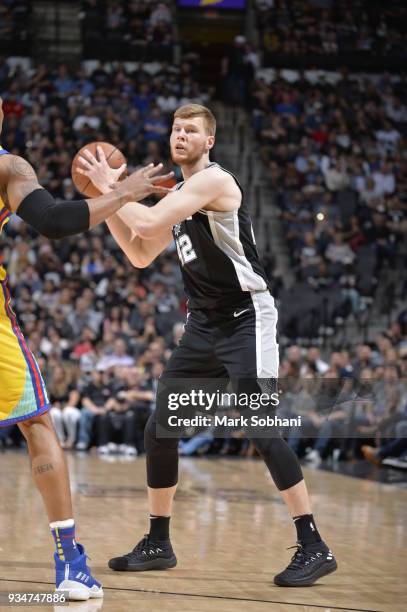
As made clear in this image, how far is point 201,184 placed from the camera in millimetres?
4211

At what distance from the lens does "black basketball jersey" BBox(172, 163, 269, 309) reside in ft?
14.3

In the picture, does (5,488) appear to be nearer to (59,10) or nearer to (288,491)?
(288,491)

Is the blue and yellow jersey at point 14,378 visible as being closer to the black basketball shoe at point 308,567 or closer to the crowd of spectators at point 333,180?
the black basketball shoe at point 308,567

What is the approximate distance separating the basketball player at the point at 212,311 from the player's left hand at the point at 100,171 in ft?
0.08

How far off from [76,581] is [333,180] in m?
13.8

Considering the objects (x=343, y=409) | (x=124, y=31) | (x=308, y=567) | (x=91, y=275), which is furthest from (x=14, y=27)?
(x=308, y=567)

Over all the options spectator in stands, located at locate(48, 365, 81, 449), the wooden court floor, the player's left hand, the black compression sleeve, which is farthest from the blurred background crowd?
the black compression sleeve

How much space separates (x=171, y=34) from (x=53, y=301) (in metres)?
8.15

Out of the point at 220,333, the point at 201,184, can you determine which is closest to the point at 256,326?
the point at 220,333

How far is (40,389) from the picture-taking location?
3730mm

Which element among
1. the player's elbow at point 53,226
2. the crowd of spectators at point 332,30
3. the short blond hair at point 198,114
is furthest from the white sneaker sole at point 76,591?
the crowd of spectators at point 332,30

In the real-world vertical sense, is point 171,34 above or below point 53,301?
above

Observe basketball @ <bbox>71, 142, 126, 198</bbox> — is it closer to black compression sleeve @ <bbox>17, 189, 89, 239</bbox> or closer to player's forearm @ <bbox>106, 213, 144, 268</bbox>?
player's forearm @ <bbox>106, 213, 144, 268</bbox>

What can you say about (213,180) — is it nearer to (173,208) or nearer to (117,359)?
(173,208)
